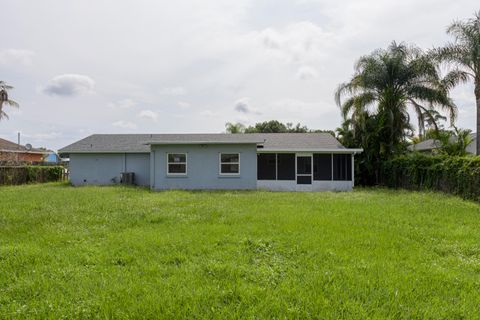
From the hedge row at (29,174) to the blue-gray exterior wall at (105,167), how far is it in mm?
3428

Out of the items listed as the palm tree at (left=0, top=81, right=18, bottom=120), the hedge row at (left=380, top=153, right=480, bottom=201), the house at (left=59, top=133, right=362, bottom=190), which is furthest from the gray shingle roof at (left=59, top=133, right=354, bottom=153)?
the palm tree at (left=0, top=81, right=18, bottom=120)

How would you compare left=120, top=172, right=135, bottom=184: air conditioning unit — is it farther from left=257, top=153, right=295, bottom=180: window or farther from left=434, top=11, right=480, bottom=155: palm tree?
left=434, top=11, right=480, bottom=155: palm tree

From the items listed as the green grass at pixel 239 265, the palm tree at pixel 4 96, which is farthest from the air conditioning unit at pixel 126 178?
the palm tree at pixel 4 96

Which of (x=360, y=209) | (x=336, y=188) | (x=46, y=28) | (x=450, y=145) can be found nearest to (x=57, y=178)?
(x=46, y=28)

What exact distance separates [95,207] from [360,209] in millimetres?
8252

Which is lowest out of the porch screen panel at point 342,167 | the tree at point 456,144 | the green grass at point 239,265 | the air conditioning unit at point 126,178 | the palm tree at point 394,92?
the green grass at point 239,265

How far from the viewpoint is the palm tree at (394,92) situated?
65.1ft

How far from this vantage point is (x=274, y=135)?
2303cm

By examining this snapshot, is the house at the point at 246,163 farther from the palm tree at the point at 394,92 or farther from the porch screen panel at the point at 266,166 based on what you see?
the palm tree at the point at 394,92

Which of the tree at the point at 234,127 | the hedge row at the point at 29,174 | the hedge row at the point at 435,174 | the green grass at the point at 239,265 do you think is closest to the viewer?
the green grass at the point at 239,265

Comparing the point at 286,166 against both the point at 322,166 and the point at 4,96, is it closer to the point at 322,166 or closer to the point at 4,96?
the point at 322,166

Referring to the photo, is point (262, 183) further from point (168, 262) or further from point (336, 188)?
point (168, 262)

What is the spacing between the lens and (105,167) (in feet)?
70.8

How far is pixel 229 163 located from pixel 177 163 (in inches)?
115
